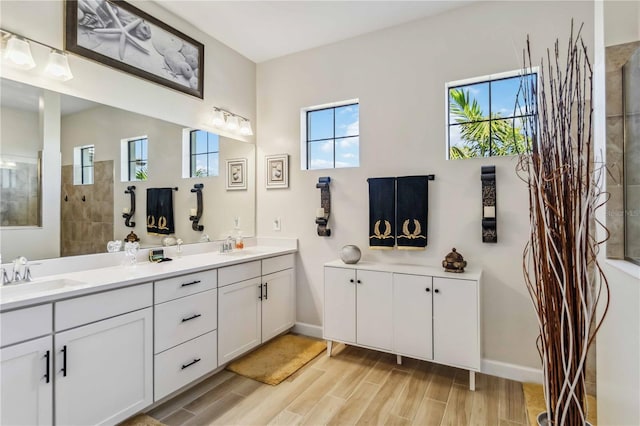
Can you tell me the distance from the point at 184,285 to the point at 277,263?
1074 millimetres

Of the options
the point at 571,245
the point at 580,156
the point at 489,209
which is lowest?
the point at 571,245

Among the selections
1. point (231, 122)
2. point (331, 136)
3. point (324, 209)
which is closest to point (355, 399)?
point (324, 209)

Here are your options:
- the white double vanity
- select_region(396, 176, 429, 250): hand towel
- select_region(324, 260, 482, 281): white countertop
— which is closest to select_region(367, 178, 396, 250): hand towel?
select_region(396, 176, 429, 250): hand towel

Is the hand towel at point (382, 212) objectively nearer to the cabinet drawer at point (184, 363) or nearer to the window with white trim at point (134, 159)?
the cabinet drawer at point (184, 363)

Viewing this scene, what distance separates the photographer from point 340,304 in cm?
279

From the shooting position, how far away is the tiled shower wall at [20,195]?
181 cm

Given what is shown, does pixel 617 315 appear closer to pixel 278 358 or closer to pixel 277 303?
pixel 278 358

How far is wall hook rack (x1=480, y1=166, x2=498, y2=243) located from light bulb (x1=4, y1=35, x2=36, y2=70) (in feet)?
10.0

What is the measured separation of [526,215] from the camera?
7.90ft

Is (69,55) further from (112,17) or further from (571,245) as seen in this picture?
(571,245)

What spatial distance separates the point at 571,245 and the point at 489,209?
127 cm

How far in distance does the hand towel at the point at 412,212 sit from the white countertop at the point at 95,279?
4.48 feet

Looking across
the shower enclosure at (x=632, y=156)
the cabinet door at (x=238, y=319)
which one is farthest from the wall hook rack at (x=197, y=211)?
the shower enclosure at (x=632, y=156)

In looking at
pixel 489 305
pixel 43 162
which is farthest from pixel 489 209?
pixel 43 162
